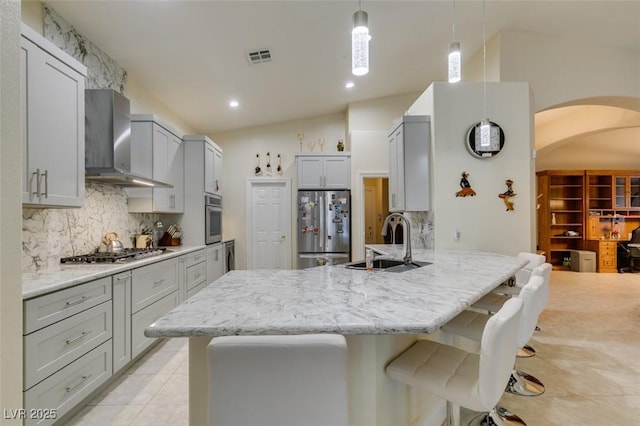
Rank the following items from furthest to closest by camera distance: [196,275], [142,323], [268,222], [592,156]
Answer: [592,156] < [268,222] < [196,275] < [142,323]

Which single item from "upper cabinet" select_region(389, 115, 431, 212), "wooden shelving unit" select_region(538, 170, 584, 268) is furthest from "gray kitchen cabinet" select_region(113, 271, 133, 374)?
"wooden shelving unit" select_region(538, 170, 584, 268)

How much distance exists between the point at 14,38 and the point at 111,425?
7.15ft

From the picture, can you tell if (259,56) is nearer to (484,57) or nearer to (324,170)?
(324,170)

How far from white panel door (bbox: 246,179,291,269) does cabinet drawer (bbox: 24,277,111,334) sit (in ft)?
12.3

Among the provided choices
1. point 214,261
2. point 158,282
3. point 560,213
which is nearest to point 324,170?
point 214,261

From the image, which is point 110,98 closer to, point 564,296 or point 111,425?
point 111,425

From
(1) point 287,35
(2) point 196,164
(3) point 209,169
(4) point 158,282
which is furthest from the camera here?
(3) point 209,169

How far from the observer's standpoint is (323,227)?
5.35m

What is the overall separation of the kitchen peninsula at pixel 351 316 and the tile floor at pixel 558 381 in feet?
3.24

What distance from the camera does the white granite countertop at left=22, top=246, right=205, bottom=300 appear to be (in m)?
1.70

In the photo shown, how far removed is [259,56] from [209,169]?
6.06 ft

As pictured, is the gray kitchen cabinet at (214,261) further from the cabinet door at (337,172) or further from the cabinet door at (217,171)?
the cabinet door at (337,172)

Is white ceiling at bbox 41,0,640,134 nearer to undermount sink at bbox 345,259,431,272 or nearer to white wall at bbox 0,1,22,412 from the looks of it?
white wall at bbox 0,1,22,412

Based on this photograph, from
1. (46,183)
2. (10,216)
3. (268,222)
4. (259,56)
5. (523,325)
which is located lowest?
(523,325)
